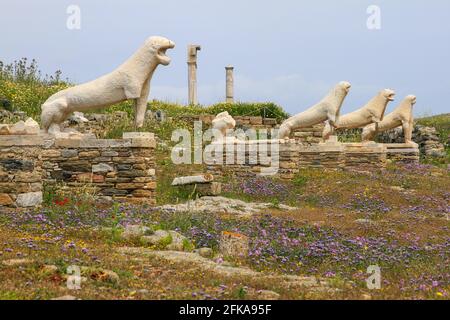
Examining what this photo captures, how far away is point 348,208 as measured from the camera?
13.7 metres

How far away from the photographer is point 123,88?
12086 mm

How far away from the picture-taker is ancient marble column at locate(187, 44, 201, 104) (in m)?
30.3

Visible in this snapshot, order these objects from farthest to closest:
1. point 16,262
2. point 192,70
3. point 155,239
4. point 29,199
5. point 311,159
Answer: point 192,70, point 311,159, point 29,199, point 155,239, point 16,262

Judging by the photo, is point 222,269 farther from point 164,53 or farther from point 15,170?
point 164,53

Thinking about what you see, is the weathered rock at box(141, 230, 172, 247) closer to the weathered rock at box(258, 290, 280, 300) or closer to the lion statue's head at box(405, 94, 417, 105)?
the weathered rock at box(258, 290, 280, 300)

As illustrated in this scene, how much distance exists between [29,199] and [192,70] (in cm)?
2121

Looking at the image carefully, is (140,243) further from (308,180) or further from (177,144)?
(177,144)

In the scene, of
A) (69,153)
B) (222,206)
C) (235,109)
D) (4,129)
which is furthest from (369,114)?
(4,129)

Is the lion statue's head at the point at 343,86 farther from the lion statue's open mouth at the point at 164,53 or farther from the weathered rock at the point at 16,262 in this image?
the weathered rock at the point at 16,262

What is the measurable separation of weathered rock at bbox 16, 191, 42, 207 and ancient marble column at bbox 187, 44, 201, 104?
68.0 feet

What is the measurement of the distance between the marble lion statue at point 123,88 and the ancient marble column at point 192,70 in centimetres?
1803

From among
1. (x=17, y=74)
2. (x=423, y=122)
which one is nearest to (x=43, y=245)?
(x=17, y=74)

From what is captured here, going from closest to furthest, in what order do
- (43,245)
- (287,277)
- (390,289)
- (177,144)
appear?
(390,289)
(287,277)
(43,245)
(177,144)

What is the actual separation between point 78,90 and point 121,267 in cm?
679
